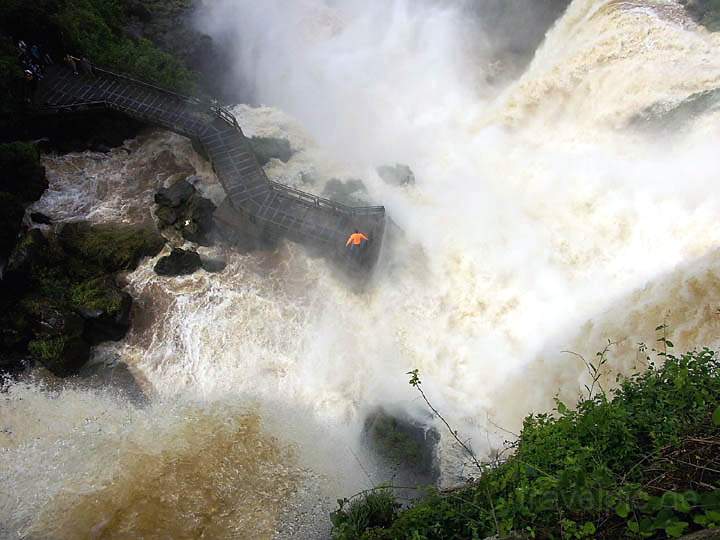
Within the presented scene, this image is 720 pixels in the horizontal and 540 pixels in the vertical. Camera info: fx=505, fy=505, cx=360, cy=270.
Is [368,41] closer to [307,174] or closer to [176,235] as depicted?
[307,174]

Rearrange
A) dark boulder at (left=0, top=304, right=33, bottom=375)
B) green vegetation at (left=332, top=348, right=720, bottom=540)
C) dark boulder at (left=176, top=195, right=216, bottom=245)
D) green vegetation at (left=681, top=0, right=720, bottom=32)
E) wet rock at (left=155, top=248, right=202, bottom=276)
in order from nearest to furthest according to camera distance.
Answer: green vegetation at (left=332, top=348, right=720, bottom=540) < dark boulder at (left=0, top=304, right=33, bottom=375) < wet rock at (left=155, top=248, right=202, bottom=276) < dark boulder at (left=176, top=195, right=216, bottom=245) < green vegetation at (left=681, top=0, right=720, bottom=32)

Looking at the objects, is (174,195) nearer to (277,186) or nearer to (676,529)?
(277,186)

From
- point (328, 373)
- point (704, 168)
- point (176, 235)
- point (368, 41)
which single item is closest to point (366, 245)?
point (328, 373)

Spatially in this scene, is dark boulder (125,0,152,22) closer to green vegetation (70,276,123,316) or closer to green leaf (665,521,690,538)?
green vegetation (70,276,123,316)

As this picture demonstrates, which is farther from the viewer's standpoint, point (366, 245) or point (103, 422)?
point (366, 245)

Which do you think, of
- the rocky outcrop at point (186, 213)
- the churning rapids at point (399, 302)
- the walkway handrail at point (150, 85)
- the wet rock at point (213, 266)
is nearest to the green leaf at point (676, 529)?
the churning rapids at point (399, 302)

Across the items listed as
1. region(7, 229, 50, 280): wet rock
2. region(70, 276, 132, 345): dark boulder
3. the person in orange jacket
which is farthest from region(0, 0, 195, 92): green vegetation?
the person in orange jacket
